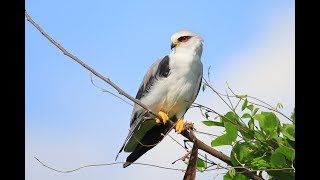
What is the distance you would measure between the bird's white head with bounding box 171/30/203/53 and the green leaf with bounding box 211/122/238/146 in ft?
5.19

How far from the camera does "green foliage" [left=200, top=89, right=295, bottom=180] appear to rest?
2037 millimetres

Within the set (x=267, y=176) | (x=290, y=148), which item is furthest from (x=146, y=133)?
(x=290, y=148)

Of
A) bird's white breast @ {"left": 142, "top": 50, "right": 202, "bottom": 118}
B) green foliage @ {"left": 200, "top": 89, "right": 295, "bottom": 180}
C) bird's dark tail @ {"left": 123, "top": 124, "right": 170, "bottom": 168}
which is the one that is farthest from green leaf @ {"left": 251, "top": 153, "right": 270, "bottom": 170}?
bird's white breast @ {"left": 142, "top": 50, "right": 202, "bottom": 118}

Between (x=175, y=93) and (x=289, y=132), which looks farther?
(x=175, y=93)

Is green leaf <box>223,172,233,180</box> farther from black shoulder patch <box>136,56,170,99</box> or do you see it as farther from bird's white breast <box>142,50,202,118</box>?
black shoulder patch <box>136,56,170,99</box>

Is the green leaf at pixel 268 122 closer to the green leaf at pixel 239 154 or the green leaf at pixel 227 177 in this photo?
the green leaf at pixel 239 154

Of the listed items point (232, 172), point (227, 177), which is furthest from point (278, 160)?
point (227, 177)

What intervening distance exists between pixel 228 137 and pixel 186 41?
165 centimetres

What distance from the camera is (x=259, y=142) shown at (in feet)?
7.27

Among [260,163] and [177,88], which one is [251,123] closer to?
[260,163]

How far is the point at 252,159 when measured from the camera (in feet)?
7.25
